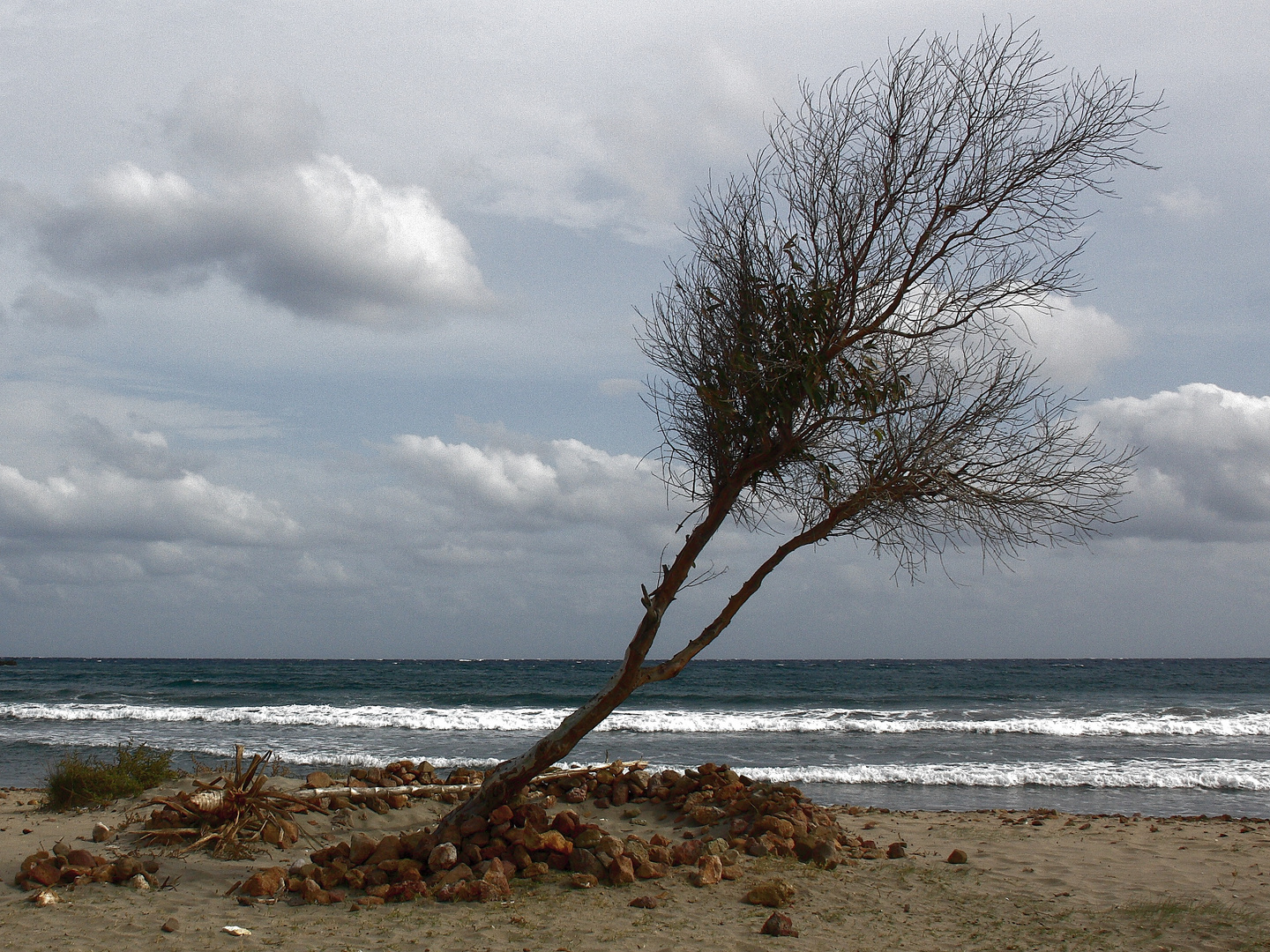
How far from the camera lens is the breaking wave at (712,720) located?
80.4 feet

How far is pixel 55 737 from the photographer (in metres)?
21.6

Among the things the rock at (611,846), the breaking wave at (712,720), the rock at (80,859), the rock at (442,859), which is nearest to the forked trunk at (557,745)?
the rock at (442,859)

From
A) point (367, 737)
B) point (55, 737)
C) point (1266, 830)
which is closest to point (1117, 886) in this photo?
point (1266, 830)

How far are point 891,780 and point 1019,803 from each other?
2.44 m

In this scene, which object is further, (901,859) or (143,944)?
(901,859)

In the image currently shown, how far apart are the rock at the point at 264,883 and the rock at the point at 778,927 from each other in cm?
337

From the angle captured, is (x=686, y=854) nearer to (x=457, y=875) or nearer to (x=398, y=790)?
(x=457, y=875)

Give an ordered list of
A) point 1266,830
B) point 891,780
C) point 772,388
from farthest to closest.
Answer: point 891,780
point 1266,830
point 772,388

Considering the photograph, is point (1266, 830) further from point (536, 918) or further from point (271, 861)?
point (271, 861)

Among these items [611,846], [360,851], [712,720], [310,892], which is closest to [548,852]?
[611,846]

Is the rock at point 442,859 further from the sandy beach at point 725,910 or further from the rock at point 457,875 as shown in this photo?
the sandy beach at point 725,910

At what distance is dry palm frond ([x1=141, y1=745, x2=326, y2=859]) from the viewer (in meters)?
7.86

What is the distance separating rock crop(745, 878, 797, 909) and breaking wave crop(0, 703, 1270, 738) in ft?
56.3

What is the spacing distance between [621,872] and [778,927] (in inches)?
57.9
